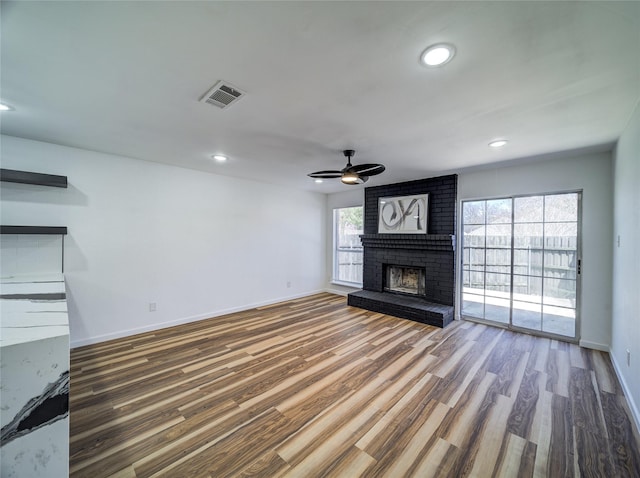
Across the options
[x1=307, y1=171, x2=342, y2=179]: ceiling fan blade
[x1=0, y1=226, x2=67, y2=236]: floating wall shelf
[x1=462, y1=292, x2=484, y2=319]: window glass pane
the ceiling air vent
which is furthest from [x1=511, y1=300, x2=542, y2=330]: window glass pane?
[x1=0, y1=226, x2=67, y2=236]: floating wall shelf

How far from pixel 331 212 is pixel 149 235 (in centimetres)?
384

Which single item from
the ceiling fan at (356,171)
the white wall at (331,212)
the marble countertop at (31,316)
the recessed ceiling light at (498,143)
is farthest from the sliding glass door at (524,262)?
the marble countertop at (31,316)

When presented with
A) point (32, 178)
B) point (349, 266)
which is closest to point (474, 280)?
point (349, 266)

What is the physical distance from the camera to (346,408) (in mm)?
2090

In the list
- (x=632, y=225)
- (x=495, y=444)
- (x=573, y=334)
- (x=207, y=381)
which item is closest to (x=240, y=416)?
(x=207, y=381)

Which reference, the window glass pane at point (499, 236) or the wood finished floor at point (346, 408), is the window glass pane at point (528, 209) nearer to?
the window glass pane at point (499, 236)

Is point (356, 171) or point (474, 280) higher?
point (356, 171)

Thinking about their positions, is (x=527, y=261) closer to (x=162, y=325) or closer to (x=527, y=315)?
(x=527, y=315)

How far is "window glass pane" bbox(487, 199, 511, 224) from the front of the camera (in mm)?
3935

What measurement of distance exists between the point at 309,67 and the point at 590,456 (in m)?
3.07

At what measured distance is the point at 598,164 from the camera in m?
3.19

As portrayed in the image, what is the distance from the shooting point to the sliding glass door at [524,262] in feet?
11.4

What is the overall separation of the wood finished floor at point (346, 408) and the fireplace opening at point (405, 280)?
151 centimetres

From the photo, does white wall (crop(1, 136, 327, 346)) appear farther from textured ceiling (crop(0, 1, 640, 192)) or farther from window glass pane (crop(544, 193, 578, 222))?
window glass pane (crop(544, 193, 578, 222))
